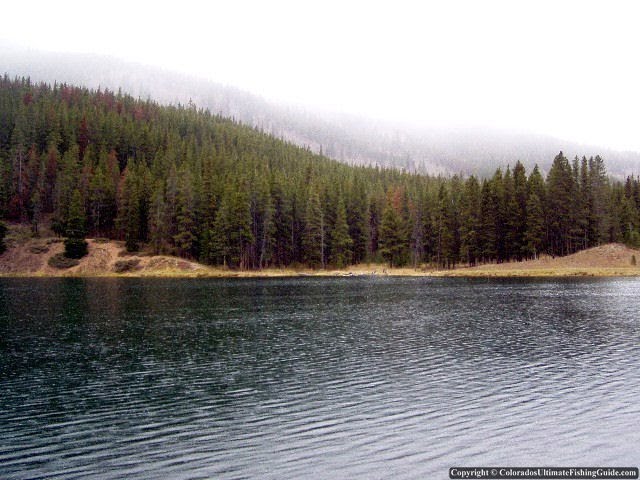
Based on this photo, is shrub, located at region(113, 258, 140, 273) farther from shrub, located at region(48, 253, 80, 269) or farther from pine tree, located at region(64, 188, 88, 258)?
shrub, located at region(48, 253, 80, 269)

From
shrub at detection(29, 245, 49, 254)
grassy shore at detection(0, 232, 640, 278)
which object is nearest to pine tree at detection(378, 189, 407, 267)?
grassy shore at detection(0, 232, 640, 278)

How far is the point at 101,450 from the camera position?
15.5m

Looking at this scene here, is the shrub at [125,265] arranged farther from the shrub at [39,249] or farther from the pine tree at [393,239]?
the pine tree at [393,239]

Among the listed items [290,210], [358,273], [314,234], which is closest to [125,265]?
[290,210]

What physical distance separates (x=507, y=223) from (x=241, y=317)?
79.9m

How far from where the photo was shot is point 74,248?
11000cm

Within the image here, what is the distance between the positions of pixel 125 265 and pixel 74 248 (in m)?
11.0

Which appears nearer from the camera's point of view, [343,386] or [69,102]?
[343,386]

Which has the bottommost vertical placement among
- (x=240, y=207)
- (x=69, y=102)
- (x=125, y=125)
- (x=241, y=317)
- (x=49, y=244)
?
(x=241, y=317)

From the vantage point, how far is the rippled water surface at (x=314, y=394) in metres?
14.7

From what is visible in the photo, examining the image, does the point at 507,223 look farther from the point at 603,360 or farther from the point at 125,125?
the point at 125,125

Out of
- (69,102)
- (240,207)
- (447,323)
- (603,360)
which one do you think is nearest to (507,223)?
(240,207)

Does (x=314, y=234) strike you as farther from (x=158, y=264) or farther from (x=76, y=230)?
(x=76, y=230)

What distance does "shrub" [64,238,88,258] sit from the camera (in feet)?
360
